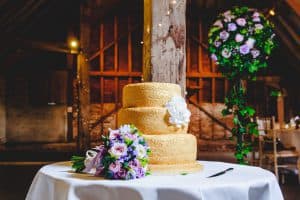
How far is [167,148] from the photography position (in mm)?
2061

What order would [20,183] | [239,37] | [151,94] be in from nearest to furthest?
[151,94] → [239,37] → [20,183]

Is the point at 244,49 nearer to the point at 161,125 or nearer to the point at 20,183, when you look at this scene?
the point at 161,125

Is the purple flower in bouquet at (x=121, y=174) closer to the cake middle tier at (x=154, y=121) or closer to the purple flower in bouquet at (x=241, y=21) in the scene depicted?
the cake middle tier at (x=154, y=121)

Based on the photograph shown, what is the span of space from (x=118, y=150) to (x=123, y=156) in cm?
4

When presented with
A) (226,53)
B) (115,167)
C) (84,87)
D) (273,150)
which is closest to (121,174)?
(115,167)

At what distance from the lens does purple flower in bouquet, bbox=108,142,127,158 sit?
1.79 meters

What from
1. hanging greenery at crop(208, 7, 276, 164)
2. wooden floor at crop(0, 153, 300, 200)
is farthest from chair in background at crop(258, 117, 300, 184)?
hanging greenery at crop(208, 7, 276, 164)

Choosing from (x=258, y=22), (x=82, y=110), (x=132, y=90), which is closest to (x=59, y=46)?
(x=82, y=110)

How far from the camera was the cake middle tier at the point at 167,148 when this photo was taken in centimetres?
206

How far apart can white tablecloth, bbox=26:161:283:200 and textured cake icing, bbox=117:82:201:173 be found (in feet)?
0.49

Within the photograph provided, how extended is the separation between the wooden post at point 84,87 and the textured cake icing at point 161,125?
774cm

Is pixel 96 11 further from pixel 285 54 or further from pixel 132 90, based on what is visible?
pixel 132 90

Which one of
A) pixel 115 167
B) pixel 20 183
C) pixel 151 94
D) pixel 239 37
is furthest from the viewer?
pixel 20 183

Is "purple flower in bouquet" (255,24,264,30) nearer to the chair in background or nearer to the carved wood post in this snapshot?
the carved wood post
